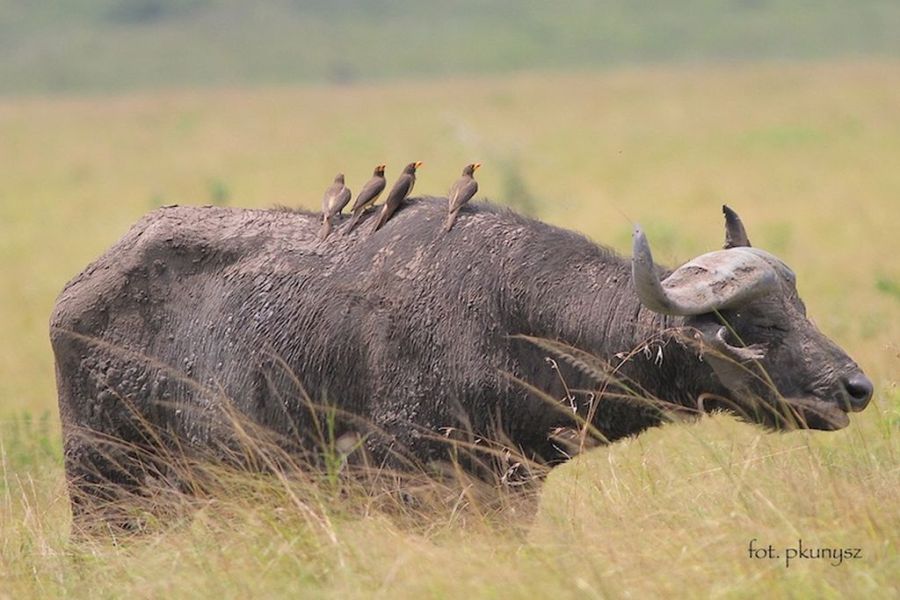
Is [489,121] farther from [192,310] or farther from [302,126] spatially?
[192,310]

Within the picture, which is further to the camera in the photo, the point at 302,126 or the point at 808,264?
the point at 302,126

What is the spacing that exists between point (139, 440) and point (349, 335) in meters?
1.28

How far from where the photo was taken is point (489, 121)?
47.8 meters

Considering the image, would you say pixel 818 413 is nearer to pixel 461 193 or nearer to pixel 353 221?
pixel 461 193

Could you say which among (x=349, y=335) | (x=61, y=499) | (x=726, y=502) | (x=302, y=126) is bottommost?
(x=302, y=126)

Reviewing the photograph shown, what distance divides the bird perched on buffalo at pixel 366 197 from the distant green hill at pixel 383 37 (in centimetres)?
7656

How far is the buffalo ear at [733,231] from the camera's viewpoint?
24.0 feet

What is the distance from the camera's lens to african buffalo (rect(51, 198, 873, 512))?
6.92 meters

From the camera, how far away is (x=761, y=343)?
6.92m

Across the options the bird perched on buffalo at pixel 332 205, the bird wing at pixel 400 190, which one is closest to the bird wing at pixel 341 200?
the bird perched on buffalo at pixel 332 205

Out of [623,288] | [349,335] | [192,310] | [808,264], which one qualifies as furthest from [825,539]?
[808,264]

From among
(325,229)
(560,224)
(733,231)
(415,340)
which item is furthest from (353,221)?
(560,224)

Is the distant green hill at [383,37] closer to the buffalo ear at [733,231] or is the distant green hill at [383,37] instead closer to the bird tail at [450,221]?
the buffalo ear at [733,231]

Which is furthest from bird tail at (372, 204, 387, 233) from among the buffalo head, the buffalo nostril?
the buffalo nostril
